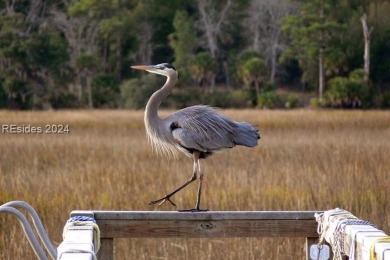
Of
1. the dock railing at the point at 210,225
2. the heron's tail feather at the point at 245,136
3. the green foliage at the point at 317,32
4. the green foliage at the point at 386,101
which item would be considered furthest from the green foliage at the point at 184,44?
the dock railing at the point at 210,225

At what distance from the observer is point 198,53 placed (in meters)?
36.8

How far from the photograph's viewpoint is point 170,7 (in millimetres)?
41250

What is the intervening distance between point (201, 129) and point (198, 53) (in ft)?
108

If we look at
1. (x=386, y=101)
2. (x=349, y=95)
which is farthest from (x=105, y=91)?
(x=386, y=101)

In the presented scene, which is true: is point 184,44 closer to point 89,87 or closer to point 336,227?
point 89,87

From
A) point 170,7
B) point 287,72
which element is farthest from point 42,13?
point 287,72

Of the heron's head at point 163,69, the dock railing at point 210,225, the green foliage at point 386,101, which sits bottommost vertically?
the green foliage at point 386,101

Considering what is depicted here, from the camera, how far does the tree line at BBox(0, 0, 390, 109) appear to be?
3362 cm

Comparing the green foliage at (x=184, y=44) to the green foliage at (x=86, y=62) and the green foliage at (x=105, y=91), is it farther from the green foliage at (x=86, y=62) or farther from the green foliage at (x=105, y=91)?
the green foliage at (x=86, y=62)

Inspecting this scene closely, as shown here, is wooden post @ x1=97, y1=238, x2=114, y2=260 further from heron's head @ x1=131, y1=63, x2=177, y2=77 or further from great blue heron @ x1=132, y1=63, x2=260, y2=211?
heron's head @ x1=131, y1=63, x2=177, y2=77

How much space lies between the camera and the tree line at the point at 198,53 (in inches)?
1324

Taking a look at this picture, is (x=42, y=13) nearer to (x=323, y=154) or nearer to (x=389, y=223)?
(x=323, y=154)

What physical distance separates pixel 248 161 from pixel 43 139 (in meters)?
3.48

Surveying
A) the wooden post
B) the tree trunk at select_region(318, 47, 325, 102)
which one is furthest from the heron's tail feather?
the tree trunk at select_region(318, 47, 325, 102)
